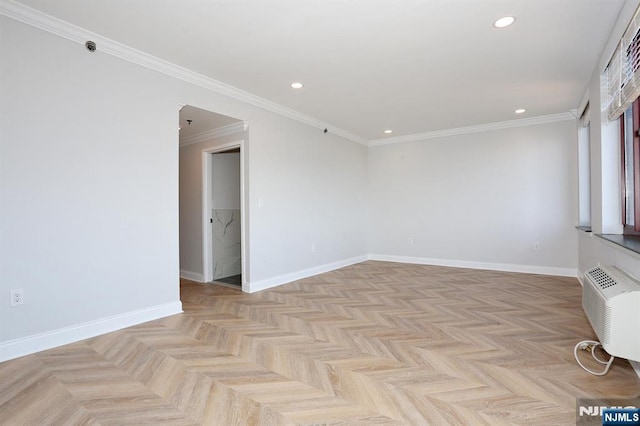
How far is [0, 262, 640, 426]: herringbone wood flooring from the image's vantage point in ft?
5.53

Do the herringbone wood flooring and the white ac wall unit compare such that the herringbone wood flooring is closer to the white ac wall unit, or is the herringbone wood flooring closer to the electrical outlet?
the white ac wall unit

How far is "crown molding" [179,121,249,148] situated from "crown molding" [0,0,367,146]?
325 millimetres

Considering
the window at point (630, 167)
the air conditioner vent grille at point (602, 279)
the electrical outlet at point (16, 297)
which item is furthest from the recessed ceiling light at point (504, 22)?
the electrical outlet at point (16, 297)

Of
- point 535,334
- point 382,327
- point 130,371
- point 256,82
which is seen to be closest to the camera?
point 130,371

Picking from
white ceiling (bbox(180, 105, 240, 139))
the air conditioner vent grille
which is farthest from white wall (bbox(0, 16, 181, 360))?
the air conditioner vent grille

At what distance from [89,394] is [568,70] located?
4.85 meters

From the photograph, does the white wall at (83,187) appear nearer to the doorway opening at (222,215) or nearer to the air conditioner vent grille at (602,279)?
the doorway opening at (222,215)

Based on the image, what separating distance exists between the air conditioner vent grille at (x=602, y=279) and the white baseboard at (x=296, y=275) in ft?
11.1

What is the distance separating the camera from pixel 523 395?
1812 millimetres

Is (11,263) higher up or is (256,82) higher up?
(256,82)

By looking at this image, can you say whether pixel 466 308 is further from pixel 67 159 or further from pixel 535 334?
pixel 67 159

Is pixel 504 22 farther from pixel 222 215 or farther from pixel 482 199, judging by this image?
pixel 222 215

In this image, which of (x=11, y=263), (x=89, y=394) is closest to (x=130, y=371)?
(x=89, y=394)

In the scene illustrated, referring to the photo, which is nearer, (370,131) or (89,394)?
(89,394)
